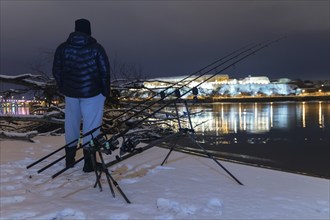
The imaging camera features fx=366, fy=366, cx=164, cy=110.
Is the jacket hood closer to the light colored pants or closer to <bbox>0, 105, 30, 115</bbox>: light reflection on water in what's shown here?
the light colored pants

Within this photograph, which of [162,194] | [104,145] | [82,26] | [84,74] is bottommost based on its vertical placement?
[162,194]

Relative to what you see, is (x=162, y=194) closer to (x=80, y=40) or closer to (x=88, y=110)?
(x=88, y=110)

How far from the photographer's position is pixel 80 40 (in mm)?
4438

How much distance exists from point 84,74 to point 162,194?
5.72 feet

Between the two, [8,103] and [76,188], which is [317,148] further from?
[76,188]

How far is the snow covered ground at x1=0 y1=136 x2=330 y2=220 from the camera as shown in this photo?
3309mm

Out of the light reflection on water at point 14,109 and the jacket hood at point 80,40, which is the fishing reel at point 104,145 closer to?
the jacket hood at point 80,40

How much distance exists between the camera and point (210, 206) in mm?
3588

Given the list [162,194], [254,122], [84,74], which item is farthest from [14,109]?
[254,122]

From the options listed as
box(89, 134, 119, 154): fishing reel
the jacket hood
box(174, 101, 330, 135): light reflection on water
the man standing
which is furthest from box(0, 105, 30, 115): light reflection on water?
box(89, 134, 119, 154): fishing reel

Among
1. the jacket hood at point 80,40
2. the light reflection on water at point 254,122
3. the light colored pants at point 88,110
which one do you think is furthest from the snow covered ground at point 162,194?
the light reflection on water at point 254,122

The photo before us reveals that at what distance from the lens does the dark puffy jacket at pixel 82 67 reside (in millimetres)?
4414

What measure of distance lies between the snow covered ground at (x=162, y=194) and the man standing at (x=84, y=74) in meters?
0.56

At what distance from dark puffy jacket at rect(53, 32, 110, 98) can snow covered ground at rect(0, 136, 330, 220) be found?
3.53ft
